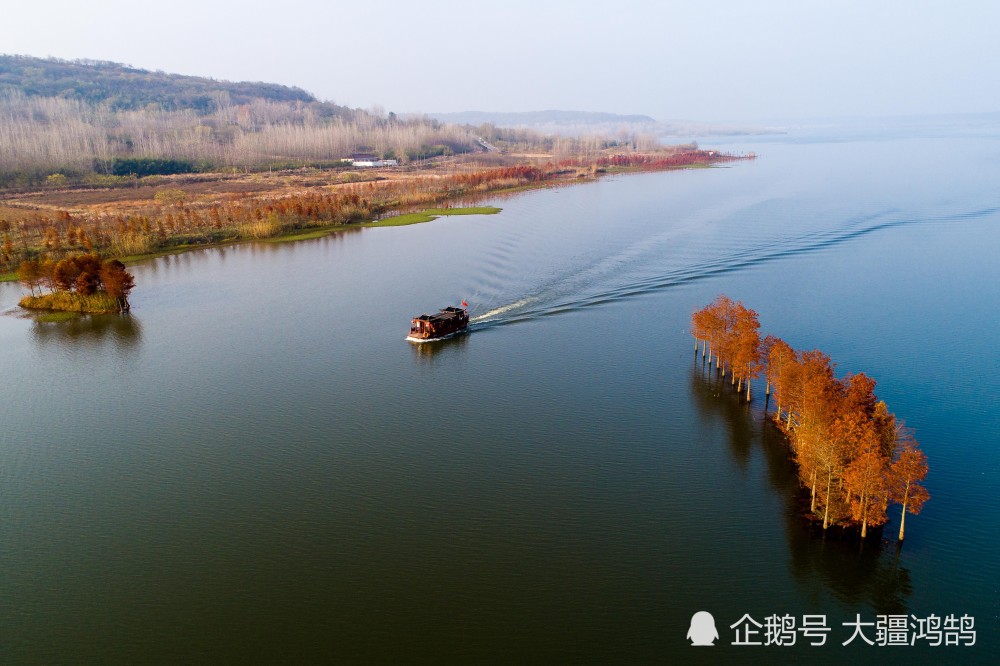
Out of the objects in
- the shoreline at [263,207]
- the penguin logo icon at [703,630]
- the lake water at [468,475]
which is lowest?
the penguin logo icon at [703,630]

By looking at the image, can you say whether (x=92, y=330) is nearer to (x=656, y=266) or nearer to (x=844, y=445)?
(x=656, y=266)

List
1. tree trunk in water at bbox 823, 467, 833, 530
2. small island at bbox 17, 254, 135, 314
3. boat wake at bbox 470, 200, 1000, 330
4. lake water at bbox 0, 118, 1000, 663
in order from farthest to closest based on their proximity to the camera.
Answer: small island at bbox 17, 254, 135, 314 → boat wake at bbox 470, 200, 1000, 330 → tree trunk in water at bbox 823, 467, 833, 530 → lake water at bbox 0, 118, 1000, 663

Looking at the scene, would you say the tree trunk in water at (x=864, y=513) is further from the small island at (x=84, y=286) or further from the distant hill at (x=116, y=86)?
the distant hill at (x=116, y=86)

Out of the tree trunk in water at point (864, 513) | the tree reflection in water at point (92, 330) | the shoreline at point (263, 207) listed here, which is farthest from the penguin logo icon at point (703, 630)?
the shoreline at point (263, 207)

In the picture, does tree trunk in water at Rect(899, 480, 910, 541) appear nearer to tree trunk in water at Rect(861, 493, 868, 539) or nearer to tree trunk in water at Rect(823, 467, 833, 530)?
tree trunk in water at Rect(861, 493, 868, 539)

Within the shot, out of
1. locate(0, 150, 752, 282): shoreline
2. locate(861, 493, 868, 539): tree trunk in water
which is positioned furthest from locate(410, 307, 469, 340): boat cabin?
locate(0, 150, 752, 282): shoreline

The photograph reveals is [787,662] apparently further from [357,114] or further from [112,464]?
[357,114]
